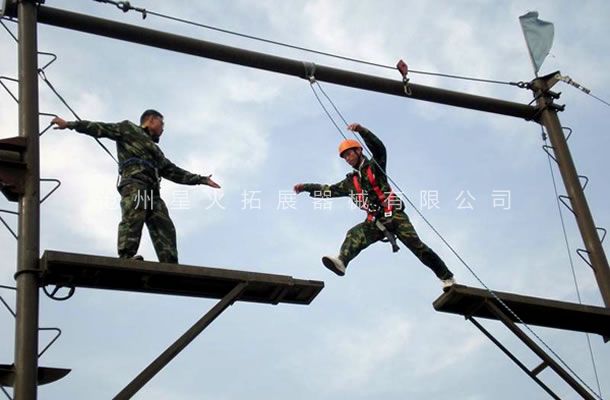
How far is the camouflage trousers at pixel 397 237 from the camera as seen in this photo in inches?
364

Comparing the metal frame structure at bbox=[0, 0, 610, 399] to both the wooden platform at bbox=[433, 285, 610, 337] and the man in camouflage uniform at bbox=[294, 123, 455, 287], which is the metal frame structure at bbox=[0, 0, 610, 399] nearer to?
the wooden platform at bbox=[433, 285, 610, 337]

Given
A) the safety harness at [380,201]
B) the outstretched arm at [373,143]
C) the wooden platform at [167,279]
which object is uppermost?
the outstretched arm at [373,143]

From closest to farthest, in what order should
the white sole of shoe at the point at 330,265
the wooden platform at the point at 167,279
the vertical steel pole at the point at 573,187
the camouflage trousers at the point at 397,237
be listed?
1. the wooden platform at the point at 167,279
2. the white sole of shoe at the point at 330,265
3. the camouflage trousers at the point at 397,237
4. the vertical steel pole at the point at 573,187

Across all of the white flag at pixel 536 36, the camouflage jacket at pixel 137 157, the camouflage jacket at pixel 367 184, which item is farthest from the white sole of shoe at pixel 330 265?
the white flag at pixel 536 36

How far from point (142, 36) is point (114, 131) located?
1.00m

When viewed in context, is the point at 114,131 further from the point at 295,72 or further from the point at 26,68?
the point at 295,72

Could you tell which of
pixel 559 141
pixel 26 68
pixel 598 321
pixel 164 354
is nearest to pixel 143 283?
pixel 164 354

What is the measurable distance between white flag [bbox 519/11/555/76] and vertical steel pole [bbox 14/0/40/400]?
636cm

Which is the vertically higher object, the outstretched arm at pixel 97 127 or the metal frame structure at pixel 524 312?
the outstretched arm at pixel 97 127

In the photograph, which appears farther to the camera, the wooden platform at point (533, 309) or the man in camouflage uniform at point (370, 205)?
the man in camouflage uniform at point (370, 205)

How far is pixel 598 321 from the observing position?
9.30m

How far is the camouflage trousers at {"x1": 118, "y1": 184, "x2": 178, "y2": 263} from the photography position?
7.99 meters

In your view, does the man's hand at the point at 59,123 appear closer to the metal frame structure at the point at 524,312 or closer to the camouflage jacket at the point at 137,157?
the camouflage jacket at the point at 137,157

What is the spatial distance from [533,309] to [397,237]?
1671 millimetres
